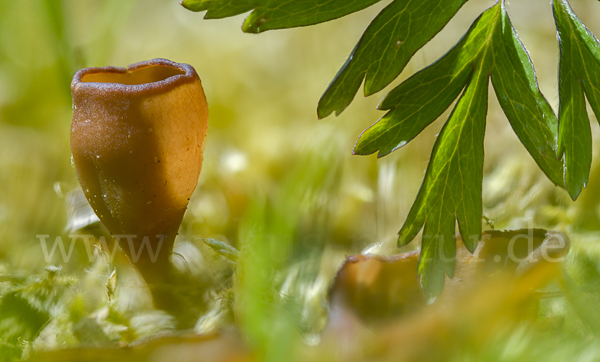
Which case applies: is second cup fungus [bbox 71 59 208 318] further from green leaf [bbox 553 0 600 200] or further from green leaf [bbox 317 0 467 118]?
green leaf [bbox 553 0 600 200]

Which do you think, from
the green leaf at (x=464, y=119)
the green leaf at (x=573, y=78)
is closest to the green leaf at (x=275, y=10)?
the green leaf at (x=464, y=119)

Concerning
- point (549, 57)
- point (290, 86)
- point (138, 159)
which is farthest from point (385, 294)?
point (549, 57)

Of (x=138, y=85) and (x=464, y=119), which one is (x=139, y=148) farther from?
(x=464, y=119)

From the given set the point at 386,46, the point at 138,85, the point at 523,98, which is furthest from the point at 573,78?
the point at 138,85

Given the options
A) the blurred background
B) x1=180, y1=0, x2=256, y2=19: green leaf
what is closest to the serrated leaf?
the blurred background

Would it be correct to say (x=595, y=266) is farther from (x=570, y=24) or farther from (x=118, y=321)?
(x=118, y=321)
